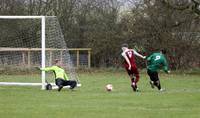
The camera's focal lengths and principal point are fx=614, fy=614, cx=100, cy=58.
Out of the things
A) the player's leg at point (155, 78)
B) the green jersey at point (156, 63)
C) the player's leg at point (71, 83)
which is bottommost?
the player's leg at point (71, 83)

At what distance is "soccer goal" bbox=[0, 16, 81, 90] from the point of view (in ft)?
91.2

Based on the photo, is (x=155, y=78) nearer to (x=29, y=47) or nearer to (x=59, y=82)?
(x=59, y=82)

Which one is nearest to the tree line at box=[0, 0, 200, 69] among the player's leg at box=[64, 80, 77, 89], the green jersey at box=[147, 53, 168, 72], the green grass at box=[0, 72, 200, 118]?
the green jersey at box=[147, 53, 168, 72]

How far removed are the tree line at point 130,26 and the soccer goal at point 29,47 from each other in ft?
20.4

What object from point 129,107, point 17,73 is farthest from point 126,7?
point 129,107

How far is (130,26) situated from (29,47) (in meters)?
11.7

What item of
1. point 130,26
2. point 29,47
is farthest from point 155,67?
point 130,26

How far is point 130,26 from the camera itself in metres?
42.3

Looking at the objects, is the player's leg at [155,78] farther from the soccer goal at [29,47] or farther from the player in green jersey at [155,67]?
the soccer goal at [29,47]

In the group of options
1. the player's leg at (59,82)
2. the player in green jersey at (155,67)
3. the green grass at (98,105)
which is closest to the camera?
the green grass at (98,105)

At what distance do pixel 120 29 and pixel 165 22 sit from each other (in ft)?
11.7

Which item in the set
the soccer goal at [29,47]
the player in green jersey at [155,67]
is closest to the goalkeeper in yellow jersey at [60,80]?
the soccer goal at [29,47]

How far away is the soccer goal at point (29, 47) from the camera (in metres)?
27.8

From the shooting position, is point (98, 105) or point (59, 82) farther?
point (59, 82)
